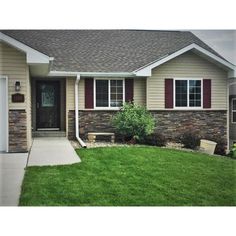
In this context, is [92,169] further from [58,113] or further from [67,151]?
[58,113]

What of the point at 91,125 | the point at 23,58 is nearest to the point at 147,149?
the point at 91,125

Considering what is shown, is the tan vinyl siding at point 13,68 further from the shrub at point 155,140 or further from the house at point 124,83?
the shrub at point 155,140

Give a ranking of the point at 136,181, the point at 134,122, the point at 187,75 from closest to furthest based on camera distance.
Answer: the point at 136,181, the point at 134,122, the point at 187,75

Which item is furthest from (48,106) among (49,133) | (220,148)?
(220,148)

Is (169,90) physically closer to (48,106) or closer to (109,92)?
(109,92)

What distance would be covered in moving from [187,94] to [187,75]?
579 mm

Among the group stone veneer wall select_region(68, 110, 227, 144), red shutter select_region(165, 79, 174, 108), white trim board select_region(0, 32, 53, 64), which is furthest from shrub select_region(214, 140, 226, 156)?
white trim board select_region(0, 32, 53, 64)

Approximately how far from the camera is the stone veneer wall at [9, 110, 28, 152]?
8.34m

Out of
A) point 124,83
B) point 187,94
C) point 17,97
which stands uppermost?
point 124,83

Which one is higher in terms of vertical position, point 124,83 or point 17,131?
point 124,83

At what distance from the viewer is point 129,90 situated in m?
10.9

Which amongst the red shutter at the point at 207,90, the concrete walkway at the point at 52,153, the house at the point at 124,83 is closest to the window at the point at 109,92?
the house at the point at 124,83

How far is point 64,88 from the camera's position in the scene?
437 inches

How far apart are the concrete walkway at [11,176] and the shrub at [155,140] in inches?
98.6
